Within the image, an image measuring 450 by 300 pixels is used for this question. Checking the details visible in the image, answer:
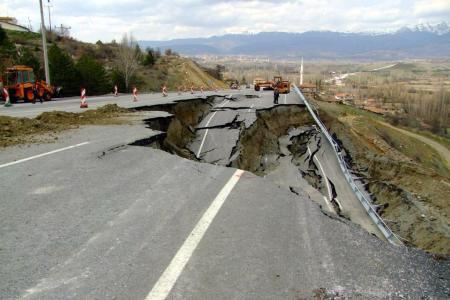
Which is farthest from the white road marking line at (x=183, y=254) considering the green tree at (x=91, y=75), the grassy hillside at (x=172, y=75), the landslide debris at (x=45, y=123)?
the grassy hillside at (x=172, y=75)

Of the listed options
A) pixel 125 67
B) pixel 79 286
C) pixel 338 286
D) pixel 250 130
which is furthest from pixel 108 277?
pixel 125 67

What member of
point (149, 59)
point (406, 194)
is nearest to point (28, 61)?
point (149, 59)

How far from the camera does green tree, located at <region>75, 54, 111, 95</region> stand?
39.0 metres

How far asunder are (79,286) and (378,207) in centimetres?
1454

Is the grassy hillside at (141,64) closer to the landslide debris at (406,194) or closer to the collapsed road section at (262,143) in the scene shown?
the collapsed road section at (262,143)

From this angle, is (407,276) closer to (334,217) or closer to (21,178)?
(334,217)

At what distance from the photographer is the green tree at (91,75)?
128 ft

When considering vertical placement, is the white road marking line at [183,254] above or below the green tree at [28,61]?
below

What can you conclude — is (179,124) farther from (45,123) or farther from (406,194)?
(406,194)

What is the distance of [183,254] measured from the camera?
3.89m

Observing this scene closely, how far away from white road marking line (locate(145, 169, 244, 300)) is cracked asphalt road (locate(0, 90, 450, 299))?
5 cm

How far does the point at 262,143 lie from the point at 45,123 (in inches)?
438

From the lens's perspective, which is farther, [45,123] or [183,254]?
[45,123]

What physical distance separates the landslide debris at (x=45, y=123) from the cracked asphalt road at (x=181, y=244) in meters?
3.67
